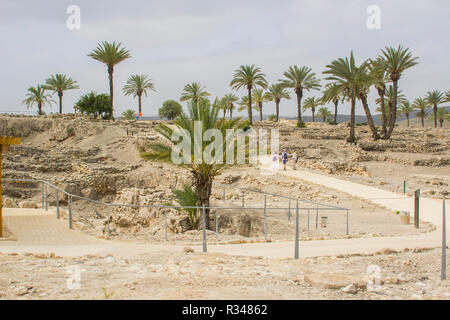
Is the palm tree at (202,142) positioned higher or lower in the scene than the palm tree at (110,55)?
lower

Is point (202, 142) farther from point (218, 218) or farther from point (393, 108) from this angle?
point (393, 108)

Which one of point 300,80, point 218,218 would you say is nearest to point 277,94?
point 300,80

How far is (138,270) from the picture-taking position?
6695mm

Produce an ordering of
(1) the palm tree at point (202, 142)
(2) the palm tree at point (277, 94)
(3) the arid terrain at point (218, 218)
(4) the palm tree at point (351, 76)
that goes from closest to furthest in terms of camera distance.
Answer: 1. (3) the arid terrain at point (218, 218)
2. (1) the palm tree at point (202, 142)
3. (4) the palm tree at point (351, 76)
4. (2) the palm tree at point (277, 94)

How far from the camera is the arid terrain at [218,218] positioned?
571 cm

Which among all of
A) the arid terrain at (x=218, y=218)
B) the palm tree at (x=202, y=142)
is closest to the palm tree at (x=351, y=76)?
the arid terrain at (x=218, y=218)

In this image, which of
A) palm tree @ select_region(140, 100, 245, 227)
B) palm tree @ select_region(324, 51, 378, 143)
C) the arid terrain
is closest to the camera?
the arid terrain

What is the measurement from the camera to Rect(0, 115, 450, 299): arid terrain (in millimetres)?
5715

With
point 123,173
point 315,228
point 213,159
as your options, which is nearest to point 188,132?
point 213,159

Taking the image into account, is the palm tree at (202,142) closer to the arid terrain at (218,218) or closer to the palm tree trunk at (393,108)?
the arid terrain at (218,218)

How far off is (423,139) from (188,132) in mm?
34341

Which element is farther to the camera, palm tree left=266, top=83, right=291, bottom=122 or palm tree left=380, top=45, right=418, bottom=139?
palm tree left=266, top=83, right=291, bottom=122

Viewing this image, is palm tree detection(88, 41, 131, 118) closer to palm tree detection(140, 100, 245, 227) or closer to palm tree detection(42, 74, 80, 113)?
palm tree detection(42, 74, 80, 113)

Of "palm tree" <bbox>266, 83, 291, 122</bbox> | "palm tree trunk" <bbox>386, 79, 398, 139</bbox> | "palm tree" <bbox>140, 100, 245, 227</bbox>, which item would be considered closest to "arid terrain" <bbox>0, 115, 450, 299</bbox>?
"palm tree trunk" <bbox>386, 79, 398, 139</bbox>
